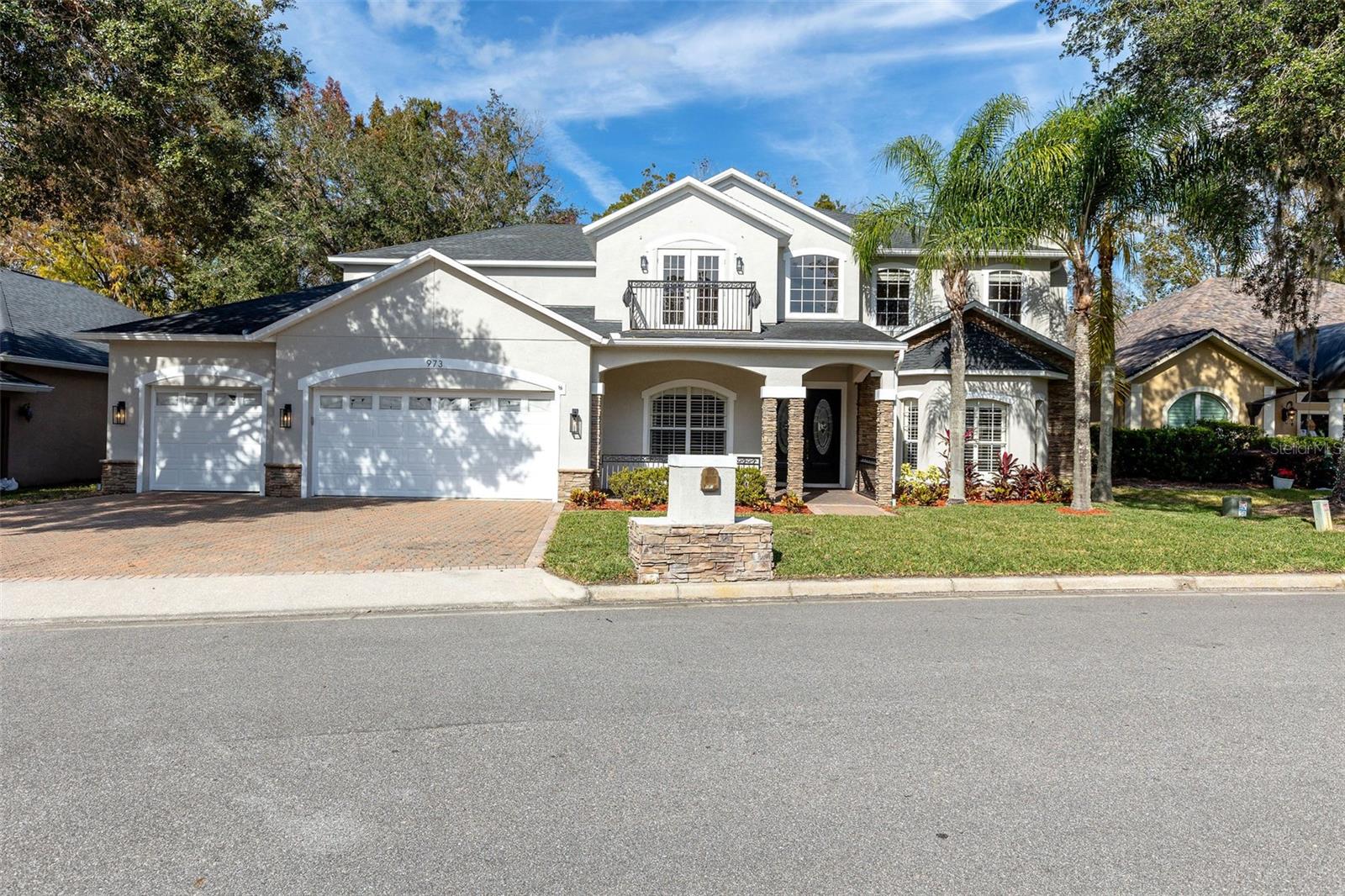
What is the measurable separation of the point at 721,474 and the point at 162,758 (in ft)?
19.1

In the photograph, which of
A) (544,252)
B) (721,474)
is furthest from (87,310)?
(721,474)

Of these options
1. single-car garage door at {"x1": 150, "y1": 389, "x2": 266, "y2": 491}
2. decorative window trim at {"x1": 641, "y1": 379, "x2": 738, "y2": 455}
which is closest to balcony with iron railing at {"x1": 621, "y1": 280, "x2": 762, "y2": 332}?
decorative window trim at {"x1": 641, "y1": 379, "x2": 738, "y2": 455}

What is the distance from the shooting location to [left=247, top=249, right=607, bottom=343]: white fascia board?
1556 centimetres

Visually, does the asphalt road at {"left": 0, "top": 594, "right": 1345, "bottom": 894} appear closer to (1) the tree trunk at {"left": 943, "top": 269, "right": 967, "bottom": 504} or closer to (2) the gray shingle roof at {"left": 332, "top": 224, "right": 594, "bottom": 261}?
(1) the tree trunk at {"left": 943, "top": 269, "right": 967, "bottom": 504}

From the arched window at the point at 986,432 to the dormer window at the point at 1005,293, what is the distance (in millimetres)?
3275

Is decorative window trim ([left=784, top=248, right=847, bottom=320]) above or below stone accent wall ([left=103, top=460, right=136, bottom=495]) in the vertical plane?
above

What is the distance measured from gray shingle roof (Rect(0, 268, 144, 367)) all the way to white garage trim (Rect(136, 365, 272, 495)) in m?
2.69

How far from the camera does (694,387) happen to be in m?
18.2

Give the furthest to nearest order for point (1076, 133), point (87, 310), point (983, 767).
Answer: point (87, 310) → point (1076, 133) → point (983, 767)

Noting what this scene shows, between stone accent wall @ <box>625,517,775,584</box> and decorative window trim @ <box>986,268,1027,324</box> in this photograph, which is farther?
decorative window trim @ <box>986,268,1027,324</box>

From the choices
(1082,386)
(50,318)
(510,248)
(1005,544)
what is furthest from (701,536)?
(50,318)

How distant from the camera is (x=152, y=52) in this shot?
38.8ft

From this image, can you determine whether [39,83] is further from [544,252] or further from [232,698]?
[232,698]

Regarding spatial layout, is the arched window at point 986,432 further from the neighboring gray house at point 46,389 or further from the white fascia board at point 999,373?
the neighboring gray house at point 46,389
